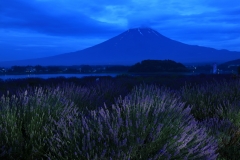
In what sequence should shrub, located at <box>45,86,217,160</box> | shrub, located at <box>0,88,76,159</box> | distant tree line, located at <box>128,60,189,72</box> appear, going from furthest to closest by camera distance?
distant tree line, located at <box>128,60,189,72</box> < shrub, located at <box>0,88,76,159</box> < shrub, located at <box>45,86,217,160</box>

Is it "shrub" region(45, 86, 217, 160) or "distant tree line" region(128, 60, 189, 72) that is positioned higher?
"distant tree line" region(128, 60, 189, 72)

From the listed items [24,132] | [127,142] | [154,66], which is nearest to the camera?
[127,142]

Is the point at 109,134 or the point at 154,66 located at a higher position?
the point at 154,66

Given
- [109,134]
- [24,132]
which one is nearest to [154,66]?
[24,132]

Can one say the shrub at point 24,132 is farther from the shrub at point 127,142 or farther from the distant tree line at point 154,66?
the distant tree line at point 154,66

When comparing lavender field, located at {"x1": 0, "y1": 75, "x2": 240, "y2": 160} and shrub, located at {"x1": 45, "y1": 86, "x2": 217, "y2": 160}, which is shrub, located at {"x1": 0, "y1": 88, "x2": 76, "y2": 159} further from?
shrub, located at {"x1": 45, "y1": 86, "x2": 217, "y2": 160}

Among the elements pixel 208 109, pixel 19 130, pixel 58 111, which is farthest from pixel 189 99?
pixel 19 130

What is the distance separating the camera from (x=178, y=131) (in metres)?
4.20

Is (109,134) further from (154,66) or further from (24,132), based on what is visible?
(154,66)

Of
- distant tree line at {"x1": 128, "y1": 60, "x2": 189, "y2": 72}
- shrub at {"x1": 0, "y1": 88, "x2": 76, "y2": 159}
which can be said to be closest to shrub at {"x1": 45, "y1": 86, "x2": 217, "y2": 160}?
shrub at {"x1": 0, "y1": 88, "x2": 76, "y2": 159}

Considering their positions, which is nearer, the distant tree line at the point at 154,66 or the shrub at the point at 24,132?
the shrub at the point at 24,132

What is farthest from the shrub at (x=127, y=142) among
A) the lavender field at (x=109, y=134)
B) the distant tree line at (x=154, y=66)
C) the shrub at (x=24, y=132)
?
the distant tree line at (x=154, y=66)

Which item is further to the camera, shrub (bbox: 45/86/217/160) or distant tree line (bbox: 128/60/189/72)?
distant tree line (bbox: 128/60/189/72)

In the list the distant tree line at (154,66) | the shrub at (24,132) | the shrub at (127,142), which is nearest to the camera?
the shrub at (127,142)
